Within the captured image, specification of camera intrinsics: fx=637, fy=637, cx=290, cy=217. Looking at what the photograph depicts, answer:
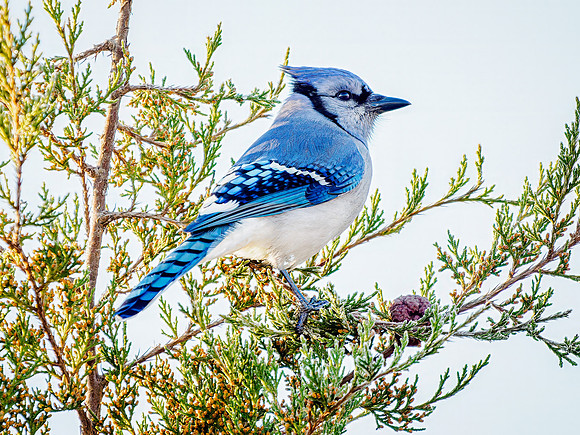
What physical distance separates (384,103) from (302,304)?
0.98m

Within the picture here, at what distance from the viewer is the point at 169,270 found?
166 cm

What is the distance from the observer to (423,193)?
2.20 meters

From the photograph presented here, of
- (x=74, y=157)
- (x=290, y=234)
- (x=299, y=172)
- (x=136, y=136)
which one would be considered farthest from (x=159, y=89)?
(x=290, y=234)

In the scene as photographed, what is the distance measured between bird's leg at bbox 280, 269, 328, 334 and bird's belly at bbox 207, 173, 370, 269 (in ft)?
0.18

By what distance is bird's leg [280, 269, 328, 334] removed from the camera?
188 centimetres

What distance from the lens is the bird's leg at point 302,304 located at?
1.88 m

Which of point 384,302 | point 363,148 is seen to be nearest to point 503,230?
point 384,302

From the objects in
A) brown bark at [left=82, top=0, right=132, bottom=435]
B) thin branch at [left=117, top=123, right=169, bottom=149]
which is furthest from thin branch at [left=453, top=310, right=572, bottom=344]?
thin branch at [left=117, top=123, right=169, bottom=149]

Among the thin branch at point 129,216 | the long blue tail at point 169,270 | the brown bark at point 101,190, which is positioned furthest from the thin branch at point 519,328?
the brown bark at point 101,190

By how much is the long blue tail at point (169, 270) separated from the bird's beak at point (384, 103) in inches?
39.2

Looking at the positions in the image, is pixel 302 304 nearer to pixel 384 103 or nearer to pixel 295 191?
pixel 295 191

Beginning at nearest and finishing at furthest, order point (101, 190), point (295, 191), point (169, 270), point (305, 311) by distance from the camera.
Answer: point (169, 270) → point (305, 311) → point (101, 190) → point (295, 191)

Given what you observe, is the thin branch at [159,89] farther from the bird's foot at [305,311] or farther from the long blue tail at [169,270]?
the bird's foot at [305,311]

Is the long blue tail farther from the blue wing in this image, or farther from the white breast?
the white breast
